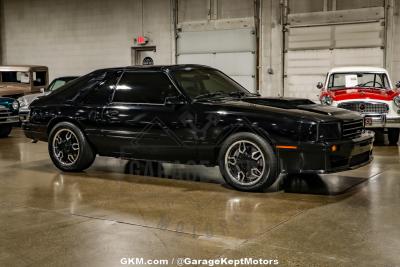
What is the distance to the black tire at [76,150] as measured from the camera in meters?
7.03

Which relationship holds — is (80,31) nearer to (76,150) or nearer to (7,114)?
(7,114)

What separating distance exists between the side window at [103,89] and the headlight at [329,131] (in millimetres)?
2877

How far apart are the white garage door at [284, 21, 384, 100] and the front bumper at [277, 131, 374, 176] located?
9301 mm

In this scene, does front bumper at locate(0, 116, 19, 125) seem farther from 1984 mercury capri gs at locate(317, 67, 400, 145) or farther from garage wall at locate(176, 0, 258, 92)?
1984 mercury capri gs at locate(317, 67, 400, 145)

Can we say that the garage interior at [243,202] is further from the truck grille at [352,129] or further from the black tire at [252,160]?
the truck grille at [352,129]

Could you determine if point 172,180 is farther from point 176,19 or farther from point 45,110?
point 176,19

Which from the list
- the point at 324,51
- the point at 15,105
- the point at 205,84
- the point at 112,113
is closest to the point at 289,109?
the point at 205,84

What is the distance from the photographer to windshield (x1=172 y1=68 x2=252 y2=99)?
6492mm

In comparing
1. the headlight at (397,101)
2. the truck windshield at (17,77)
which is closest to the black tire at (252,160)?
the headlight at (397,101)

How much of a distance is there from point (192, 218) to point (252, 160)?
1.28 metres

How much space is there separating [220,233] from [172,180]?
2415 millimetres

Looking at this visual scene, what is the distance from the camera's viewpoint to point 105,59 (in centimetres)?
1889

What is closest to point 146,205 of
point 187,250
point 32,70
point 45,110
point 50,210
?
point 50,210

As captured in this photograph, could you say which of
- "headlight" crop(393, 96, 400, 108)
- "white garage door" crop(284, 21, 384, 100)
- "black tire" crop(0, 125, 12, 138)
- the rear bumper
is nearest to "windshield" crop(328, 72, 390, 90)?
"headlight" crop(393, 96, 400, 108)
